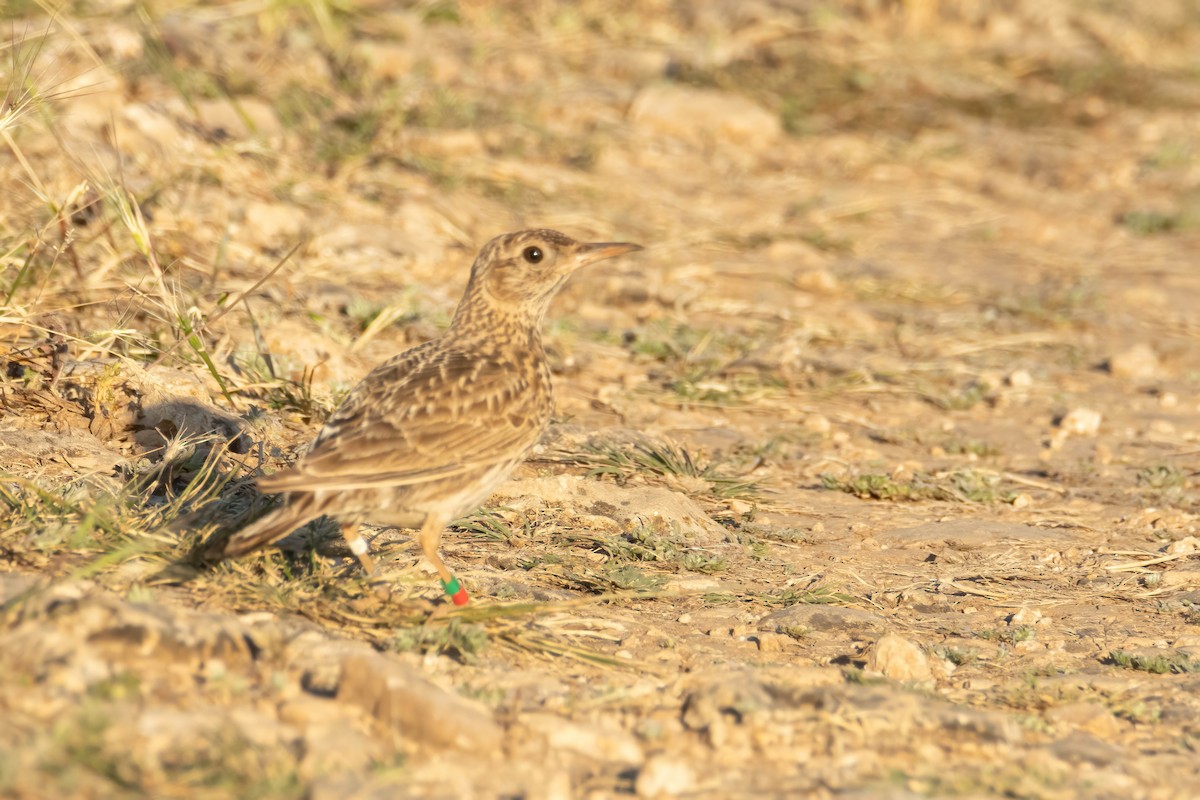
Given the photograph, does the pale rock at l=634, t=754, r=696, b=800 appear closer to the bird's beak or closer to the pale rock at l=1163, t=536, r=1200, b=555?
the bird's beak

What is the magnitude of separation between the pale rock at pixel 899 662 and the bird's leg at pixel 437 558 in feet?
4.71

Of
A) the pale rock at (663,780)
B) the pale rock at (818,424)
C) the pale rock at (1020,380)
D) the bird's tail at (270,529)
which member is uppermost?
the bird's tail at (270,529)

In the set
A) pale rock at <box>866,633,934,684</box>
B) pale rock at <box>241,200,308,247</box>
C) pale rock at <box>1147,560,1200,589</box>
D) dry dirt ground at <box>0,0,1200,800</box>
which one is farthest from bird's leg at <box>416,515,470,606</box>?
pale rock at <box>241,200,308,247</box>

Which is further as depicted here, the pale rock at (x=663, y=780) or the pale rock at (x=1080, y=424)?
the pale rock at (x=1080, y=424)

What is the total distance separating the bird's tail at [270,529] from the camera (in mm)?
4395

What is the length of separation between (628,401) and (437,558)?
10.4 feet

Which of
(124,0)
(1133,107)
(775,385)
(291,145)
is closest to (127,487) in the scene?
(775,385)

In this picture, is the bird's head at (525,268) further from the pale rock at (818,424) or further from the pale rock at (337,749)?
the pale rock at (337,749)

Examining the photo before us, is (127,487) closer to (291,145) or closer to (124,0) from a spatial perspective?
(291,145)

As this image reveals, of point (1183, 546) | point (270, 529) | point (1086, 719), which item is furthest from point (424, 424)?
point (1183, 546)

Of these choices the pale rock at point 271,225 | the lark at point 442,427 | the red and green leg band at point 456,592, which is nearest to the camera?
the lark at point 442,427

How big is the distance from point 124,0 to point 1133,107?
10.8 m

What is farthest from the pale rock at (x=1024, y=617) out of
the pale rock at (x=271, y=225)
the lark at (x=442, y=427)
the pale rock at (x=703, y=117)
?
the pale rock at (x=703, y=117)

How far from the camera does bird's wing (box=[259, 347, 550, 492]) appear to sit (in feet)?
15.4
